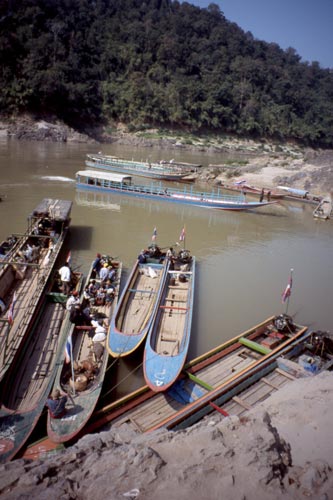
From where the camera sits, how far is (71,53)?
7306 centimetres

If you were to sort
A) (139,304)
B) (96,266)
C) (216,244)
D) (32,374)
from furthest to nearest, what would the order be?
(216,244), (96,266), (139,304), (32,374)

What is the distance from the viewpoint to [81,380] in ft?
26.8

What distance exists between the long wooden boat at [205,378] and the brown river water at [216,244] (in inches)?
45.2

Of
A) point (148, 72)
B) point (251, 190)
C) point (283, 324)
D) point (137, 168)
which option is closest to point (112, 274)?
point (283, 324)

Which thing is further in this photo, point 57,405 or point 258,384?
point 258,384

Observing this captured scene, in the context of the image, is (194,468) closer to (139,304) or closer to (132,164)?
(139,304)

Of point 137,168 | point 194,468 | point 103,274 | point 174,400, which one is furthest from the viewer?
point 137,168

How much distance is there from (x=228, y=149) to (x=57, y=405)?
240ft

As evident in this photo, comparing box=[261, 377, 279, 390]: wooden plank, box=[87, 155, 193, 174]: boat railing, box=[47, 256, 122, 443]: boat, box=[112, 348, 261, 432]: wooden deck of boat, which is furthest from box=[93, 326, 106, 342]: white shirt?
box=[87, 155, 193, 174]: boat railing

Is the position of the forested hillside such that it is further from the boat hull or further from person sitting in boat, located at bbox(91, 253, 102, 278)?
person sitting in boat, located at bbox(91, 253, 102, 278)

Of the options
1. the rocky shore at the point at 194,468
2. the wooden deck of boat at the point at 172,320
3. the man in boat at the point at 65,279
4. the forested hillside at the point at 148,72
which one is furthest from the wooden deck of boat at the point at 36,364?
the forested hillside at the point at 148,72

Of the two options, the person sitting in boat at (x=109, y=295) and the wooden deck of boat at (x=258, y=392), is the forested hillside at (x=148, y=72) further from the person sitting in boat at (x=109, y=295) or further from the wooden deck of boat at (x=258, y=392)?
the wooden deck of boat at (x=258, y=392)

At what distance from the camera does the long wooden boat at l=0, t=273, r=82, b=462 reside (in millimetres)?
6855

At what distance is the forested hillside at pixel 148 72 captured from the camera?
2586 inches
